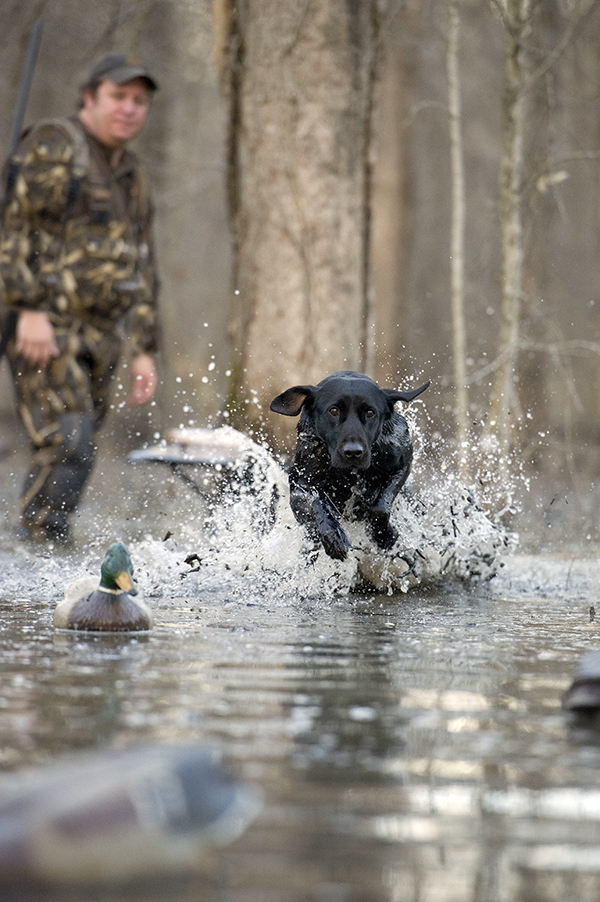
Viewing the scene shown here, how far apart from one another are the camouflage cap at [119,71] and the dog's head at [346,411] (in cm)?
303

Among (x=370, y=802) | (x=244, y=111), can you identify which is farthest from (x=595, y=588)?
(x=244, y=111)

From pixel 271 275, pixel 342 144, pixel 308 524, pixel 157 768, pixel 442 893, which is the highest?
pixel 342 144

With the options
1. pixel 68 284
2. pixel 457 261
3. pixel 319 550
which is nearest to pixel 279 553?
pixel 319 550

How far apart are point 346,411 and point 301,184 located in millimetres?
3990

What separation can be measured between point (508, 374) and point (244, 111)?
287 centimetres

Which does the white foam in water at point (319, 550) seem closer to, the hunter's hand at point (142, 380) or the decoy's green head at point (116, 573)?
the decoy's green head at point (116, 573)

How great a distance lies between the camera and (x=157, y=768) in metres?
2.02

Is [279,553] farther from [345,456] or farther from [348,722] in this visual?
[348,722]

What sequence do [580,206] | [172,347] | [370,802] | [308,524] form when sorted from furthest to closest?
1. [172,347]
2. [580,206]
3. [308,524]
4. [370,802]

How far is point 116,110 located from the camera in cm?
825

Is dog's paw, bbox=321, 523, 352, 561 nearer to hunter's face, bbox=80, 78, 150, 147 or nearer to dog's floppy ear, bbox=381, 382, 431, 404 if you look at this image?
dog's floppy ear, bbox=381, 382, 431, 404

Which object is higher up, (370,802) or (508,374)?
(508,374)

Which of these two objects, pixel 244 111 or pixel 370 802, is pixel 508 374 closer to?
pixel 244 111

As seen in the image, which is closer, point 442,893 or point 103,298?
point 442,893
